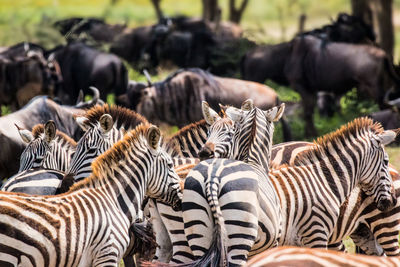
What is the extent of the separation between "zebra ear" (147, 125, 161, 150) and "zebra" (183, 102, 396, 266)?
2.73ft

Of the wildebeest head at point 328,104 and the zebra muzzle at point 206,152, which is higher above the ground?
the zebra muzzle at point 206,152

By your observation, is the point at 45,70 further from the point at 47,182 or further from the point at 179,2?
the point at 179,2

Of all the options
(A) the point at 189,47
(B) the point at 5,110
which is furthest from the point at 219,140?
(A) the point at 189,47

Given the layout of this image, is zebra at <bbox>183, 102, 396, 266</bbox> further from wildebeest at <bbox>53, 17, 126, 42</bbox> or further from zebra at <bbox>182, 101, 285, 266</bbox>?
wildebeest at <bbox>53, 17, 126, 42</bbox>

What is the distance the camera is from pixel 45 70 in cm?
1481

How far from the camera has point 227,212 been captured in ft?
17.2

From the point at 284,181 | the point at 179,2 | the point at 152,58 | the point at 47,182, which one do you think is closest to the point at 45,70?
the point at 152,58

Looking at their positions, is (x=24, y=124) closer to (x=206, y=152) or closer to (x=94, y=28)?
(x=206, y=152)

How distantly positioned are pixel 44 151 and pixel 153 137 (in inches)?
77.5

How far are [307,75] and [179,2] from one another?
44.1 m

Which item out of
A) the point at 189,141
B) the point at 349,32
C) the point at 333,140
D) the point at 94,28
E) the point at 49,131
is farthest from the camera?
the point at 94,28

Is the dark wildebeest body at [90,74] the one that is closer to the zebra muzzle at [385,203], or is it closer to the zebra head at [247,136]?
the zebra head at [247,136]

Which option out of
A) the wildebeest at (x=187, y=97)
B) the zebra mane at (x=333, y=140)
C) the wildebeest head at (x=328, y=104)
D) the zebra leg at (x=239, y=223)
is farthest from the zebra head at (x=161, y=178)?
the wildebeest head at (x=328, y=104)

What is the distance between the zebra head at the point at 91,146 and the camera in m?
6.63
